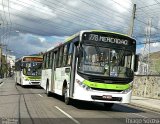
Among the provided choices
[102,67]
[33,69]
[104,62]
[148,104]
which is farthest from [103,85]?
[33,69]

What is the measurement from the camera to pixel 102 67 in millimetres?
16734

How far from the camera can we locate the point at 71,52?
1839cm

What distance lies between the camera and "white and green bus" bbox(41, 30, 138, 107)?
1667 cm

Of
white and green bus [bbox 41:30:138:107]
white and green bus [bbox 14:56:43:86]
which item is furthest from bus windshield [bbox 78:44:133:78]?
white and green bus [bbox 14:56:43:86]

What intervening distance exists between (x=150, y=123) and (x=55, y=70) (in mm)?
10142

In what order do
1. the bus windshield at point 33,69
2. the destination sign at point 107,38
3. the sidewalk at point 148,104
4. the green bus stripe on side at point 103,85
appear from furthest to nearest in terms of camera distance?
the bus windshield at point 33,69 < the sidewalk at point 148,104 < the destination sign at point 107,38 < the green bus stripe on side at point 103,85

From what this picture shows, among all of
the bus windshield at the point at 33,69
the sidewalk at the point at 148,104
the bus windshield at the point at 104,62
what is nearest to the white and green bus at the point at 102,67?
the bus windshield at the point at 104,62

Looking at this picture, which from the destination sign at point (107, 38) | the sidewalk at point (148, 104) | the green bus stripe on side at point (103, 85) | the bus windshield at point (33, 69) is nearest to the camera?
the green bus stripe on side at point (103, 85)

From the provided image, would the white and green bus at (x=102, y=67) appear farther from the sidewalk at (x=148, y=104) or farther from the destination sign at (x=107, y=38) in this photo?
the sidewalk at (x=148, y=104)

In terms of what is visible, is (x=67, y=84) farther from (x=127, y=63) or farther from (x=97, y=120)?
(x=97, y=120)

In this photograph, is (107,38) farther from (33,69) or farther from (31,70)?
(31,70)

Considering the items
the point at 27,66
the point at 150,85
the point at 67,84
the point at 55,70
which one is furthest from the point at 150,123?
the point at 27,66

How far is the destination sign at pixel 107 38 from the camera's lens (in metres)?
17.1

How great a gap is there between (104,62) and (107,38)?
1.15 m
